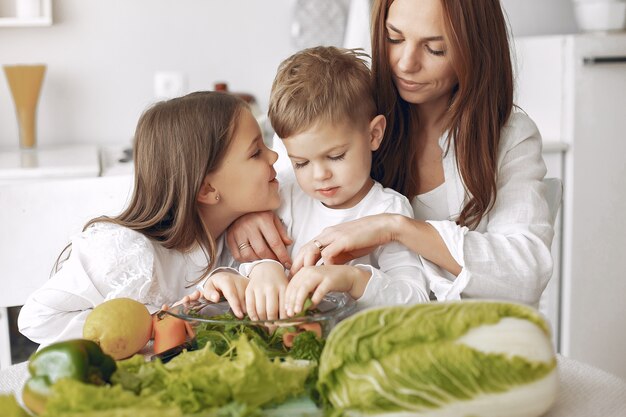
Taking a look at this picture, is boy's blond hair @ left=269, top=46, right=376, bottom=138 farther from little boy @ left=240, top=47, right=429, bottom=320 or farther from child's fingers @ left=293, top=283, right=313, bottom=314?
child's fingers @ left=293, top=283, right=313, bottom=314

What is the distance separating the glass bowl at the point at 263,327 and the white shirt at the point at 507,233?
14.5 inches

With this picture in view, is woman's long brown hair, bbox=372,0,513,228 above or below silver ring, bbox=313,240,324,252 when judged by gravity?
above

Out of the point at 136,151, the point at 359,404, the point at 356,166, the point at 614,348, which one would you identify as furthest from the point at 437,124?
the point at 614,348

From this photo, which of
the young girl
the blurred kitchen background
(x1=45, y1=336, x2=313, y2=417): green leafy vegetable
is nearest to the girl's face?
the young girl

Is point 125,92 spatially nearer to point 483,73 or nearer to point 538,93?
point 538,93

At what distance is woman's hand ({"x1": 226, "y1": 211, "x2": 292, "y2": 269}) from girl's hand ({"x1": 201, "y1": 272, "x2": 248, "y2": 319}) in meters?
0.30

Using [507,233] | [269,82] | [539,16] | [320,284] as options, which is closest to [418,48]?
[507,233]

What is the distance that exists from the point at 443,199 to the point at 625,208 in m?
1.57

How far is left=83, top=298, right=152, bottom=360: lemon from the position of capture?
108 cm

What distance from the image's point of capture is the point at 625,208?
2.98 m

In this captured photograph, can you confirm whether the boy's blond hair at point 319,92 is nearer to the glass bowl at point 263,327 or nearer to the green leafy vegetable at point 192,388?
the glass bowl at point 263,327

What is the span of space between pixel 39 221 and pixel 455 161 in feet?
2.69

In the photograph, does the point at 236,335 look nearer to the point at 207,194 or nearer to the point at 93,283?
the point at 93,283

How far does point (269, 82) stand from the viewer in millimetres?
3312
